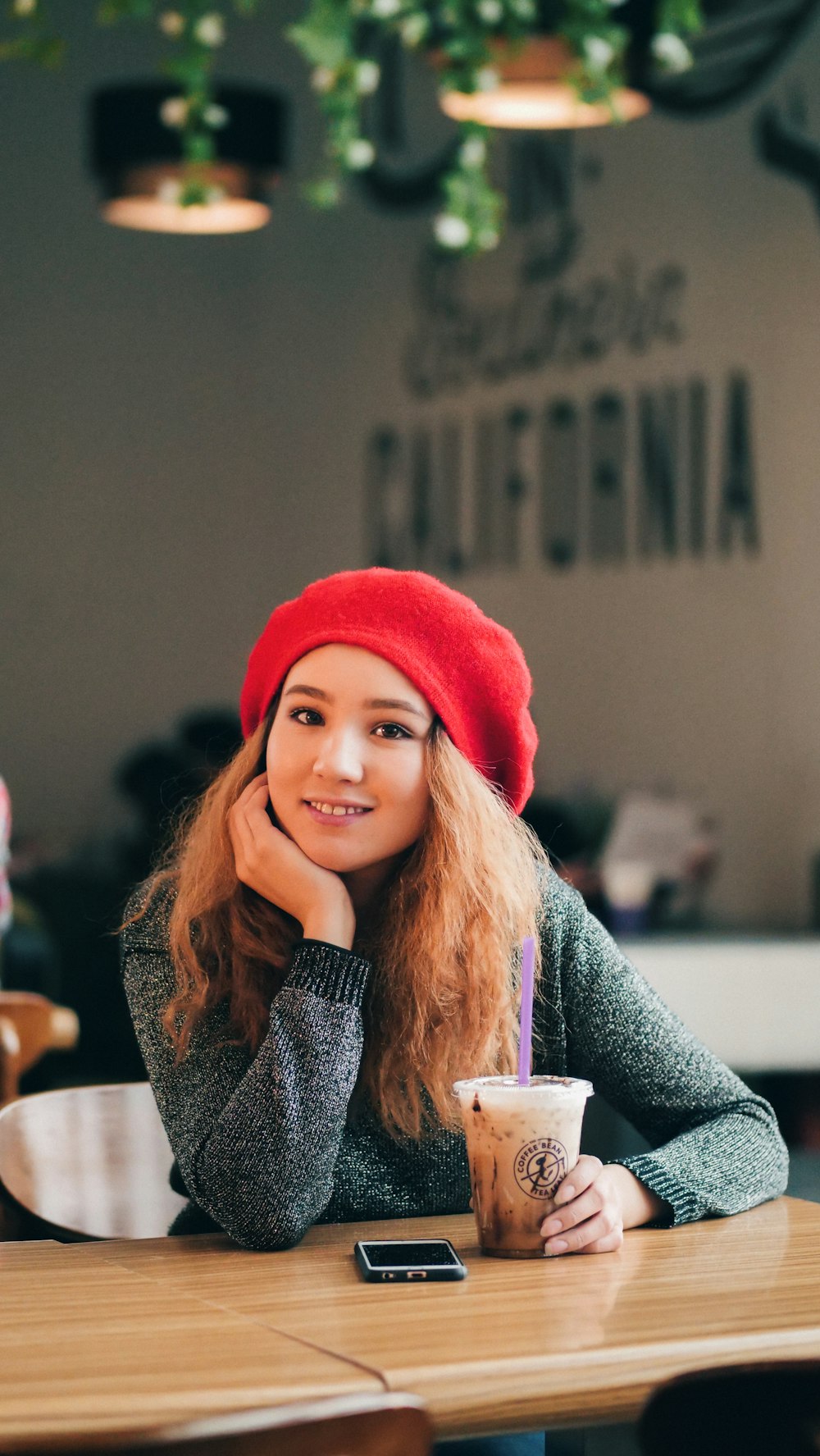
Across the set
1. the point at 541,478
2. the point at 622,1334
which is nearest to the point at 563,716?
the point at 541,478

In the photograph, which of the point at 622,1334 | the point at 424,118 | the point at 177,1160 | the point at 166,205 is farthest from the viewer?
the point at 424,118

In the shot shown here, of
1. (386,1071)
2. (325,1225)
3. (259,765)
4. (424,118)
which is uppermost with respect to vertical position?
(424,118)

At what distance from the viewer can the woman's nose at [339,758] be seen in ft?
5.07

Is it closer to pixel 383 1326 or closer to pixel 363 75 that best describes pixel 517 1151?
pixel 383 1326

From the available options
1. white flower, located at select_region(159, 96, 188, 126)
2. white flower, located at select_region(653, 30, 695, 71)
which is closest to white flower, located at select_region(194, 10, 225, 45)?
white flower, located at select_region(159, 96, 188, 126)

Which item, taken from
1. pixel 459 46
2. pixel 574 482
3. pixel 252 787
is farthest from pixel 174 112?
pixel 574 482

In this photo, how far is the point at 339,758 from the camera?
1.55 meters

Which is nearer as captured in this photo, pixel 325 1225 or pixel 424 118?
pixel 325 1225

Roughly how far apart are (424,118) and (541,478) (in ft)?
5.03

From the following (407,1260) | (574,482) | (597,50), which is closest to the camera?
(407,1260)

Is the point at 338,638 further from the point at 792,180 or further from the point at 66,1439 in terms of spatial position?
the point at 792,180

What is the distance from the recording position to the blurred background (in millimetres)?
4816

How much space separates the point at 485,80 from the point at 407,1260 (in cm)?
214

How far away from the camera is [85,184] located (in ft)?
24.8
